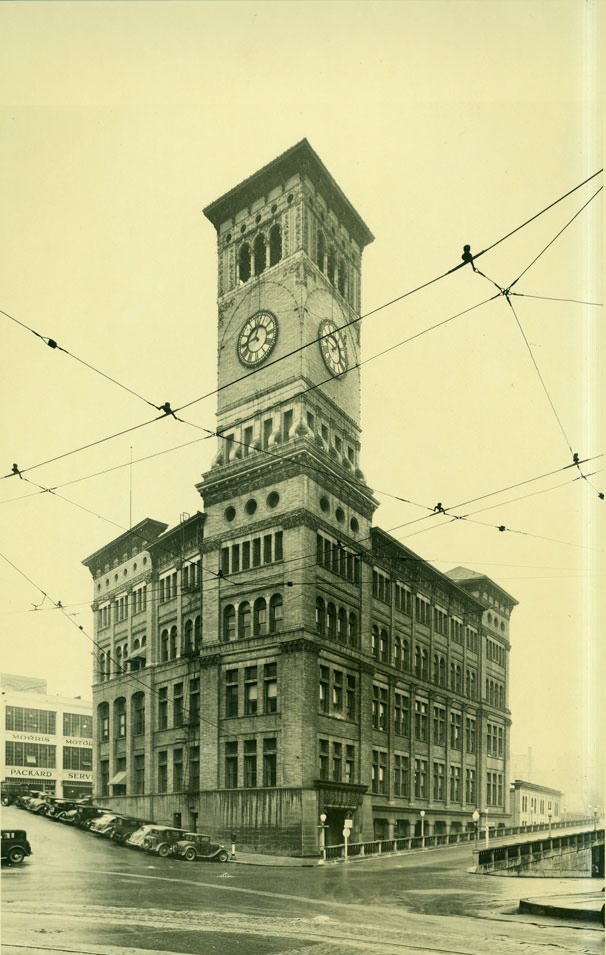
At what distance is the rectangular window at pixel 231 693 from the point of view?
87.4ft

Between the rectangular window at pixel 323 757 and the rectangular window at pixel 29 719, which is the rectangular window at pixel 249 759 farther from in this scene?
the rectangular window at pixel 29 719

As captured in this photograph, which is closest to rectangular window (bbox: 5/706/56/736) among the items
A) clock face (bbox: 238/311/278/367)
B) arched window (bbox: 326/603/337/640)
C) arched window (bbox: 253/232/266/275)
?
clock face (bbox: 238/311/278/367)

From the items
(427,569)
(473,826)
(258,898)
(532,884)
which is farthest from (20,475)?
(473,826)

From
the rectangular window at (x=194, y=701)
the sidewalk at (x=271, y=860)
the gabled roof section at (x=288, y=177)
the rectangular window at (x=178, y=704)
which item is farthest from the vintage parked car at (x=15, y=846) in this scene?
the gabled roof section at (x=288, y=177)

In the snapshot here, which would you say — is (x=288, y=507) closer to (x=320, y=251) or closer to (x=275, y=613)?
(x=275, y=613)

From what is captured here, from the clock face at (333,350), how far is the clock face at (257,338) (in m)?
1.63

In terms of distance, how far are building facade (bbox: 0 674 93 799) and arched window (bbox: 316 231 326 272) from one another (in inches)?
449

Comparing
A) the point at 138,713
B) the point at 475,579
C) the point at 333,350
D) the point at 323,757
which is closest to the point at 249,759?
the point at 323,757

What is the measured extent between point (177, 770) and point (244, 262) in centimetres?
1372

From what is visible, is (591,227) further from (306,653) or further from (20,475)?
(306,653)

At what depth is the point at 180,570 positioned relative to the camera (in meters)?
23.5

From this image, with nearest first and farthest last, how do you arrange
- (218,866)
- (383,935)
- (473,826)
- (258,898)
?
(383,935) → (258,898) → (218,866) → (473,826)

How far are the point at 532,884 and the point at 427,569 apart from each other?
859 centimetres

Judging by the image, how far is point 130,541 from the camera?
720 inches
